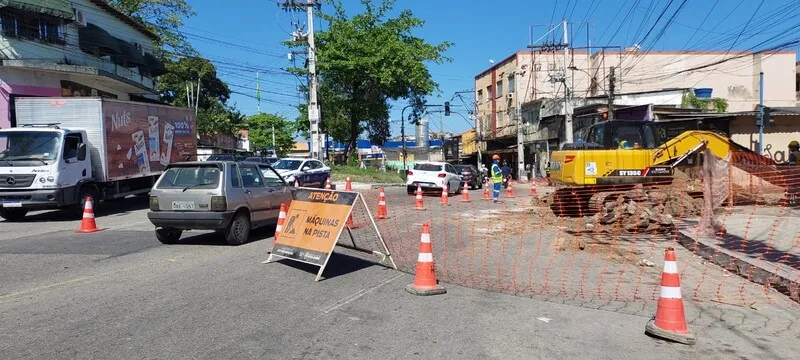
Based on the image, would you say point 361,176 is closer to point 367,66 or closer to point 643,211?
point 367,66

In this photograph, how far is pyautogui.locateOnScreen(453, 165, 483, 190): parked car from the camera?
106 ft

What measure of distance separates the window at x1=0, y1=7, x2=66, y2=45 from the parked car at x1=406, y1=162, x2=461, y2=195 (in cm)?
1720

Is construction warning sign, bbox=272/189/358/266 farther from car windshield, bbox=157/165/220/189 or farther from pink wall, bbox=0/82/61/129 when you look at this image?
pink wall, bbox=0/82/61/129

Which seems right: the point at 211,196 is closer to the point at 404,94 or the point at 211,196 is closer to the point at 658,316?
the point at 658,316

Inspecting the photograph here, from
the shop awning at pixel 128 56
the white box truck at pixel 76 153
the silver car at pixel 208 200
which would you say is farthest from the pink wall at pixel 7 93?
the silver car at pixel 208 200

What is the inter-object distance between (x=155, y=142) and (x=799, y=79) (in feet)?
167

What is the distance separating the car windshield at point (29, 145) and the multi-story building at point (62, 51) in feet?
34.9

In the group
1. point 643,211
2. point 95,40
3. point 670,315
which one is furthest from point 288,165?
point 670,315

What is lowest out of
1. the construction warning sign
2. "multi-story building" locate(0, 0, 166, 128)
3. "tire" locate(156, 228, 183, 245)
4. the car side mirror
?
"tire" locate(156, 228, 183, 245)

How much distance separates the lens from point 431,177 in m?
25.0

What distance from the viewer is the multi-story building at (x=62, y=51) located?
→ 77.4 feet

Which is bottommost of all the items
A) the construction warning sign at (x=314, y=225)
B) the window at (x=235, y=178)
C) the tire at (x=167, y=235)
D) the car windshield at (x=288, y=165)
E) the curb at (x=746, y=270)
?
the curb at (x=746, y=270)

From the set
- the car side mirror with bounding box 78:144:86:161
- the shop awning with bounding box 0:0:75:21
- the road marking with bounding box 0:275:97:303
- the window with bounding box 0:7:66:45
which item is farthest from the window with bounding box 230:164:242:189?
the window with bounding box 0:7:66:45

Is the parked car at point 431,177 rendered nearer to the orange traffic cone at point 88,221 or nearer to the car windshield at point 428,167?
the car windshield at point 428,167
